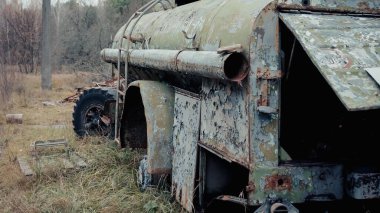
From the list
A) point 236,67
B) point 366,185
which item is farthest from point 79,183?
point 366,185

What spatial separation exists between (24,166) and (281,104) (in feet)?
12.9

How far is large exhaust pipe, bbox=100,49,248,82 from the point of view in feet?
10.5

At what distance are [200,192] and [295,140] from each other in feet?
2.66

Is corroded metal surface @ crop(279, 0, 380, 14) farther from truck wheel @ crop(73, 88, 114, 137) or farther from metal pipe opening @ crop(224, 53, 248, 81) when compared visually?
truck wheel @ crop(73, 88, 114, 137)

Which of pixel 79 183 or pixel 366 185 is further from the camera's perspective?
pixel 79 183

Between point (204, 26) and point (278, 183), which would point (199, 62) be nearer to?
point (204, 26)

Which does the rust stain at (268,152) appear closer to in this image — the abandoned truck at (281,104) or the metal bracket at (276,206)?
the abandoned truck at (281,104)

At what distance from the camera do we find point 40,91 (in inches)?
647

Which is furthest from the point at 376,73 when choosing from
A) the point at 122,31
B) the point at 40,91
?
the point at 40,91

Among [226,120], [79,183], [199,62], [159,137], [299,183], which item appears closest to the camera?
[299,183]

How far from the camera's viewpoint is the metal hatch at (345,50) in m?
2.64

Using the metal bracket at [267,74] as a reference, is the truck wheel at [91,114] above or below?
below

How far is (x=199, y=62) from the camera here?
11.9ft

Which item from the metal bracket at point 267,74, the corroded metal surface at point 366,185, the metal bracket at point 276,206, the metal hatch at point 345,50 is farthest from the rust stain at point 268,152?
the metal hatch at point 345,50
